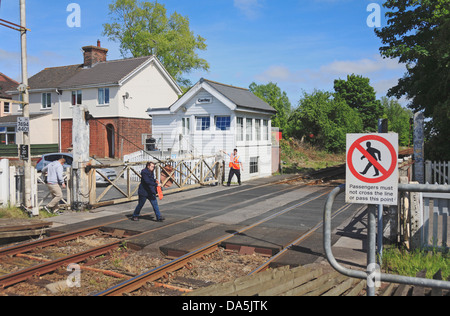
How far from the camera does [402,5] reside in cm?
2361

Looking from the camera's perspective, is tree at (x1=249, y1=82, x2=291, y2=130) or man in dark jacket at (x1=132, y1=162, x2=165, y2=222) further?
tree at (x1=249, y1=82, x2=291, y2=130)

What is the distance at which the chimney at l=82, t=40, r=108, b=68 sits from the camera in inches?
1567

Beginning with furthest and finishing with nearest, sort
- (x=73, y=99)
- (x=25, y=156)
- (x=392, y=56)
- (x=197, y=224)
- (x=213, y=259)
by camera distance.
Answer: (x=73, y=99), (x=392, y=56), (x=25, y=156), (x=197, y=224), (x=213, y=259)

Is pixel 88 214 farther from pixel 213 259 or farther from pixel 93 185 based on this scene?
pixel 213 259

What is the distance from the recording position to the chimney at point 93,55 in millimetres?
39812

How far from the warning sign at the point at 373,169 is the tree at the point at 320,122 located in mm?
41680

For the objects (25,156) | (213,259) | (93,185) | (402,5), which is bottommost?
(213,259)

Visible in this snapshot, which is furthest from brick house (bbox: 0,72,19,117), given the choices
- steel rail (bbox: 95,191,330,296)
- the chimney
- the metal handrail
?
the metal handrail

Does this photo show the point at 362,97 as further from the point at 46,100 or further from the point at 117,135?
the point at 46,100

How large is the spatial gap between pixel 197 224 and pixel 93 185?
4.60 metres

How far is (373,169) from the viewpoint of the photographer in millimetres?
4418

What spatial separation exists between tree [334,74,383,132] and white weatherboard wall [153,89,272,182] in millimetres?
46038
